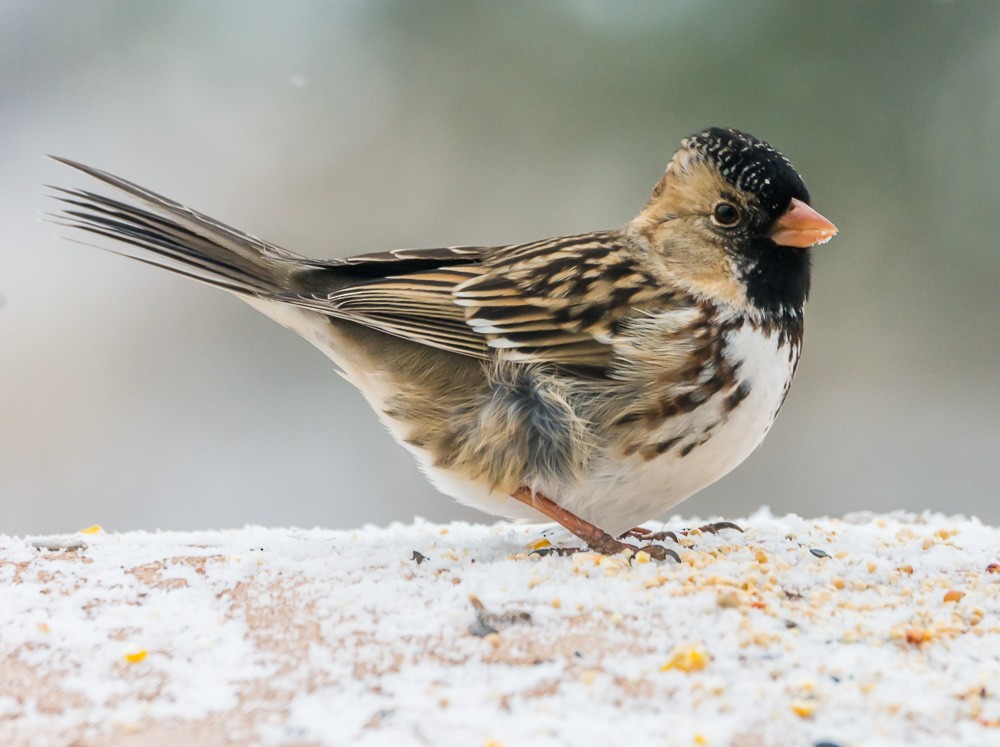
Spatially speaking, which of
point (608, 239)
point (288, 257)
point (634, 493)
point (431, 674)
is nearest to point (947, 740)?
point (431, 674)

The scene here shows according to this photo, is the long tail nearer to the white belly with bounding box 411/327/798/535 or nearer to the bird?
the bird

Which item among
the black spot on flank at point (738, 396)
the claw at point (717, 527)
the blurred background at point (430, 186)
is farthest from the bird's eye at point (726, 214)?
the blurred background at point (430, 186)

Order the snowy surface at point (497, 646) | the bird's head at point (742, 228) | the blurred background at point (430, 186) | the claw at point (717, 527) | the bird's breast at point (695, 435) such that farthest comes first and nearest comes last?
the blurred background at point (430, 186), the claw at point (717, 527), the bird's head at point (742, 228), the bird's breast at point (695, 435), the snowy surface at point (497, 646)

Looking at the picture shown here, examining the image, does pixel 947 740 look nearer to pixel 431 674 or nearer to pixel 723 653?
pixel 723 653

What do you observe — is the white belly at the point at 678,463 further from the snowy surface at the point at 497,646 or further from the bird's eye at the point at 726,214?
the bird's eye at the point at 726,214

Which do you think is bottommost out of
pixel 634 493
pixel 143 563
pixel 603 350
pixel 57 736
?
pixel 57 736

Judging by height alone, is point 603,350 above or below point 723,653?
above

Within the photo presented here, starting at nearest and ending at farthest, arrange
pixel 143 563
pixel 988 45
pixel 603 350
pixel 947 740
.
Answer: pixel 947 740
pixel 143 563
pixel 603 350
pixel 988 45
